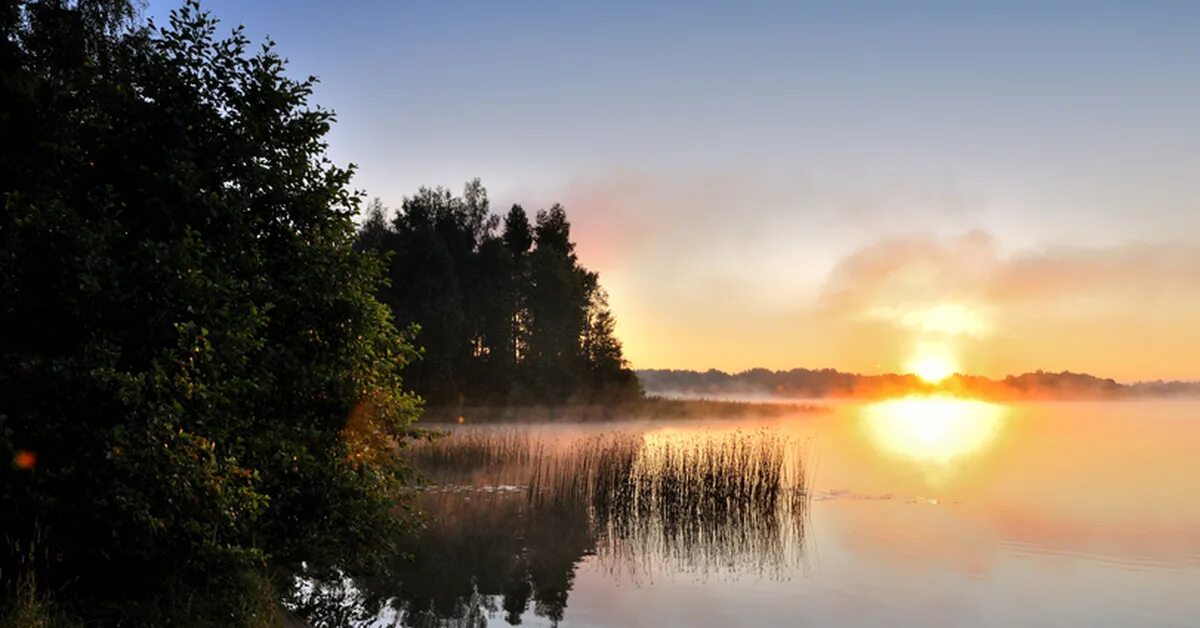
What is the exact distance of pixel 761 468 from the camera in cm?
2445

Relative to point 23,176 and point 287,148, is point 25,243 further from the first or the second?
point 287,148

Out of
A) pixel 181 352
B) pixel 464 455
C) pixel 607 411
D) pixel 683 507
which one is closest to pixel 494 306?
pixel 607 411

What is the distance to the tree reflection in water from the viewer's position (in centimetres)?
1586

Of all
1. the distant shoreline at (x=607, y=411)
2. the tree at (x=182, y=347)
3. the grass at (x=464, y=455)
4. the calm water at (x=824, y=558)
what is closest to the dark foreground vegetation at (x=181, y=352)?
the tree at (x=182, y=347)

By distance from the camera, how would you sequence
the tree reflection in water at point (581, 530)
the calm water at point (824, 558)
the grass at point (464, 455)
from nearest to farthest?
1. the calm water at point (824, 558)
2. the tree reflection in water at point (581, 530)
3. the grass at point (464, 455)

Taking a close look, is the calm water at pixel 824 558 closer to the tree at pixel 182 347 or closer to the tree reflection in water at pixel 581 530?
the tree reflection in water at pixel 581 530

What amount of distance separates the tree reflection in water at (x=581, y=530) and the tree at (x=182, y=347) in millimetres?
3580

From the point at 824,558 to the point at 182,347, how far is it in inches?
597

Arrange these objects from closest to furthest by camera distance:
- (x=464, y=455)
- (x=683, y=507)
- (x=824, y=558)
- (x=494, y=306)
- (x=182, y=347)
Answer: (x=182, y=347) < (x=824, y=558) < (x=683, y=507) < (x=464, y=455) < (x=494, y=306)

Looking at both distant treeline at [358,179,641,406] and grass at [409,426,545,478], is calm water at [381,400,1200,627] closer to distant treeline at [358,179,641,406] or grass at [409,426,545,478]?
grass at [409,426,545,478]

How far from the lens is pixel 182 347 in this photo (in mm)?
9172

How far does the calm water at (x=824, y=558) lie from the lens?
50.8 ft

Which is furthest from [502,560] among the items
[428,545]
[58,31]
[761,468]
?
[58,31]

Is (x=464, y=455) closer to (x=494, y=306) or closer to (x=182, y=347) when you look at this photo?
(x=182, y=347)
